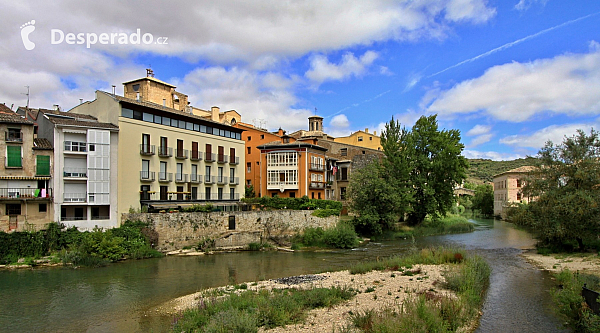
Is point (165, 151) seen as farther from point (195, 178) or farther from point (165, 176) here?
point (195, 178)

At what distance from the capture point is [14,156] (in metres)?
27.8

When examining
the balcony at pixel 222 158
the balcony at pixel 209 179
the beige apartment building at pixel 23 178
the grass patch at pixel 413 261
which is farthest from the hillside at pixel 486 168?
the beige apartment building at pixel 23 178

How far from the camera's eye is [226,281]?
21.5 meters

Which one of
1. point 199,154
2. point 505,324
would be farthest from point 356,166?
point 505,324

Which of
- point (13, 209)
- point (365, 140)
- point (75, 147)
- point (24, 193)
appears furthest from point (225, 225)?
point (365, 140)

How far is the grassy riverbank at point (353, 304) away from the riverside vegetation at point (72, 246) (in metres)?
12.2

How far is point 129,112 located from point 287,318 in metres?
25.8

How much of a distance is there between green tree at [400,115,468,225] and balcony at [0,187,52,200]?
114 feet

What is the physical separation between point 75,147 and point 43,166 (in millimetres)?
2569

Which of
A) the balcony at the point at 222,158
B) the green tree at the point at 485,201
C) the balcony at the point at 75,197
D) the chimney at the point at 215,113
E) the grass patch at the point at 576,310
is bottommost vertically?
the green tree at the point at 485,201

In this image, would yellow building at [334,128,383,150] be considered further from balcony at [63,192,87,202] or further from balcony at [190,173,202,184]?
balcony at [63,192,87,202]

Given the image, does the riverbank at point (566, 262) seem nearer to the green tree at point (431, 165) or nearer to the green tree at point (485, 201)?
the green tree at point (431, 165)

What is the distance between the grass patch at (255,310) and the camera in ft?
37.2

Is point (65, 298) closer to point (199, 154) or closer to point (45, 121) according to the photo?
point (45, 121)
